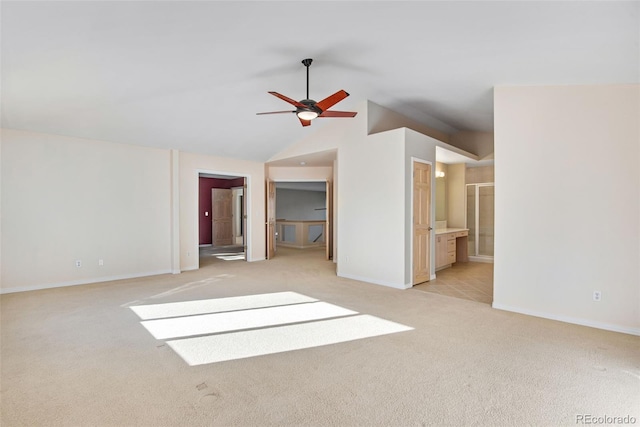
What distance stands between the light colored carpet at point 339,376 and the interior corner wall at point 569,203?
1.00 feet

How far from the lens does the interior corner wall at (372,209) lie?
5.09 meters

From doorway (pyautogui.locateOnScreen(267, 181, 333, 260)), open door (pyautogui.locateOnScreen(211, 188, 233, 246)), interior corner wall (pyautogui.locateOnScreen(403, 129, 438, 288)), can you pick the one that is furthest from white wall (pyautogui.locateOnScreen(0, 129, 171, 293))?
open door (pyautogui.locateOnScreen(211, 188, 233, 246))

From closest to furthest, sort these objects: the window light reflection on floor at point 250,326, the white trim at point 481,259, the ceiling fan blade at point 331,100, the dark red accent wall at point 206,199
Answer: the window light reflection on floor at point 250,326 → the ceiling fan blade at point 331,100 → the white trim at point 481,259 → the dark red accent wall at point 206,199

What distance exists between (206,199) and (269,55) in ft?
26.7

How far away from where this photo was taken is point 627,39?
8.52 ft

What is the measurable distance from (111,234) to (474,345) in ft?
19.0

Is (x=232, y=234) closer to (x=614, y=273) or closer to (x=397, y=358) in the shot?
(x=397, y=358)

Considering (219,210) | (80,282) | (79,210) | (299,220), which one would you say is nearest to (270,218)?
(299,220)

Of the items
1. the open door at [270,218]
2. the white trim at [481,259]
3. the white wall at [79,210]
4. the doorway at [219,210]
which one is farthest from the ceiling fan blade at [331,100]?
the doorway at [219,210]

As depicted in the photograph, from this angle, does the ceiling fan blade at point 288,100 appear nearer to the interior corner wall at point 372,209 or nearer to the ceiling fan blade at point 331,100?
the ceiling fan blade at point 331,100

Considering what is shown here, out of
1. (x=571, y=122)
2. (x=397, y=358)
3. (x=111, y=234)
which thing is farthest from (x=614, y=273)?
(x=111, y=234)

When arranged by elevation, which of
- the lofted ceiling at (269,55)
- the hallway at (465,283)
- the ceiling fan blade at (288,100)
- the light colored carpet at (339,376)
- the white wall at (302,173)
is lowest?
the light colored carpet at (339,376)

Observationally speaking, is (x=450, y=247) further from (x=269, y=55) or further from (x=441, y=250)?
(x=269, y=55)

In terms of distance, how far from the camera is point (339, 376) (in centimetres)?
239
